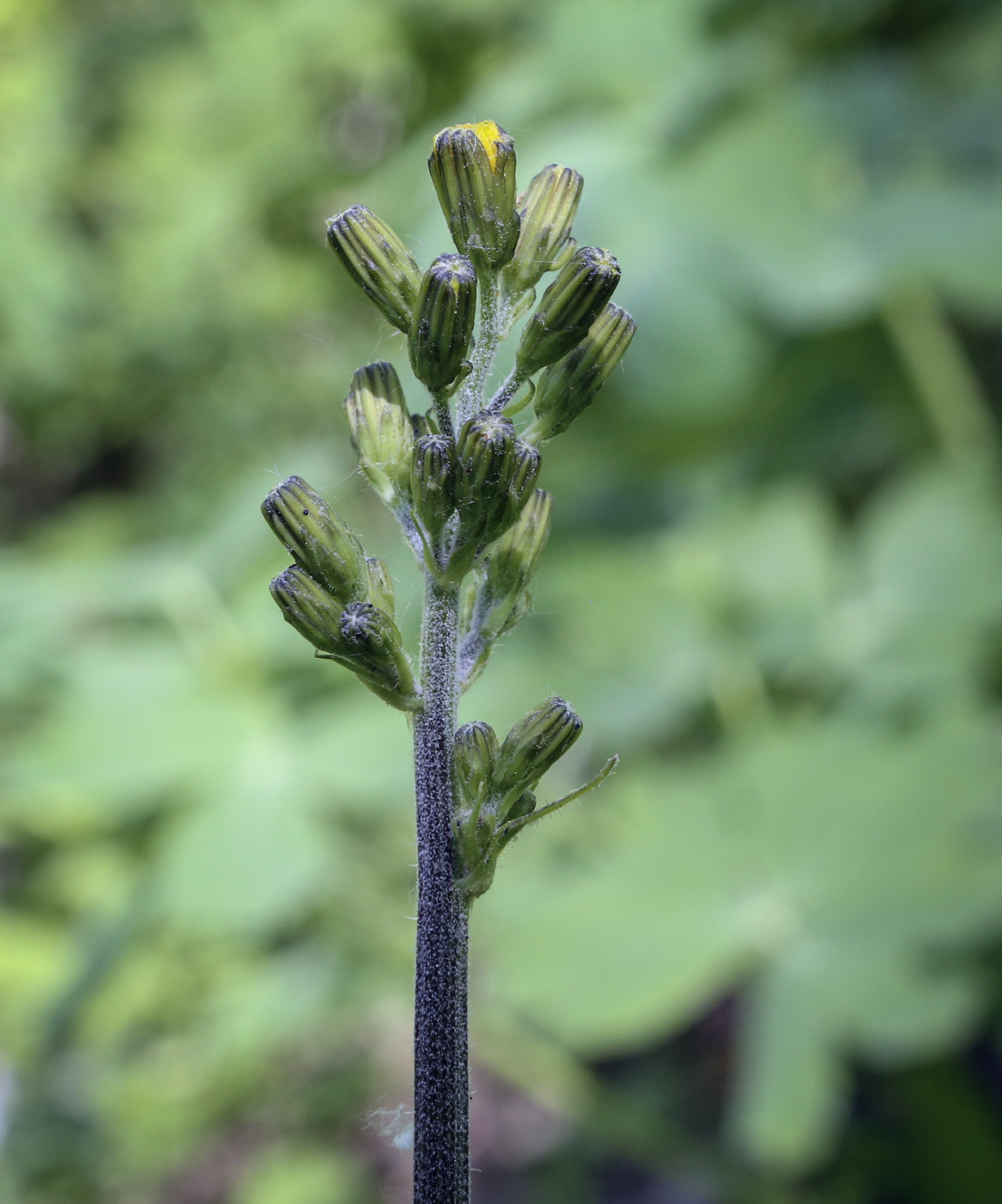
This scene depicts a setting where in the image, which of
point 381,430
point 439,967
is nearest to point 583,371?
point 381,430

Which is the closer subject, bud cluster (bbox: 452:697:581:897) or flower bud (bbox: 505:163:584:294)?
bud cluster (bbox: 452:697:581:897)

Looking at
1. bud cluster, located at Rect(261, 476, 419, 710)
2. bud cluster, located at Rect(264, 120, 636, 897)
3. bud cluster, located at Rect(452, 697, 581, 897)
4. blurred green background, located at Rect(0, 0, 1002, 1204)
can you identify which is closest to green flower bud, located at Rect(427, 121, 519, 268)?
bud cluster, located at Rect(264, 120, 636, 897)

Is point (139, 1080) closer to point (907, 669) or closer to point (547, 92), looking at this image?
point (907, 669)

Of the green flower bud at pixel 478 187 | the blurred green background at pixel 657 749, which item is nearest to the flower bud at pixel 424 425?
the green flower bud at pixel 478 187

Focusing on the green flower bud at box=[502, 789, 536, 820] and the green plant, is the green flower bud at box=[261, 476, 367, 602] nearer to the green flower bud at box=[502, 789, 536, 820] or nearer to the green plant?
the green plant

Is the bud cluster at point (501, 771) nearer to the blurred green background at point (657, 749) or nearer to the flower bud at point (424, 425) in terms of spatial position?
the flower bud at point (424, 425)
